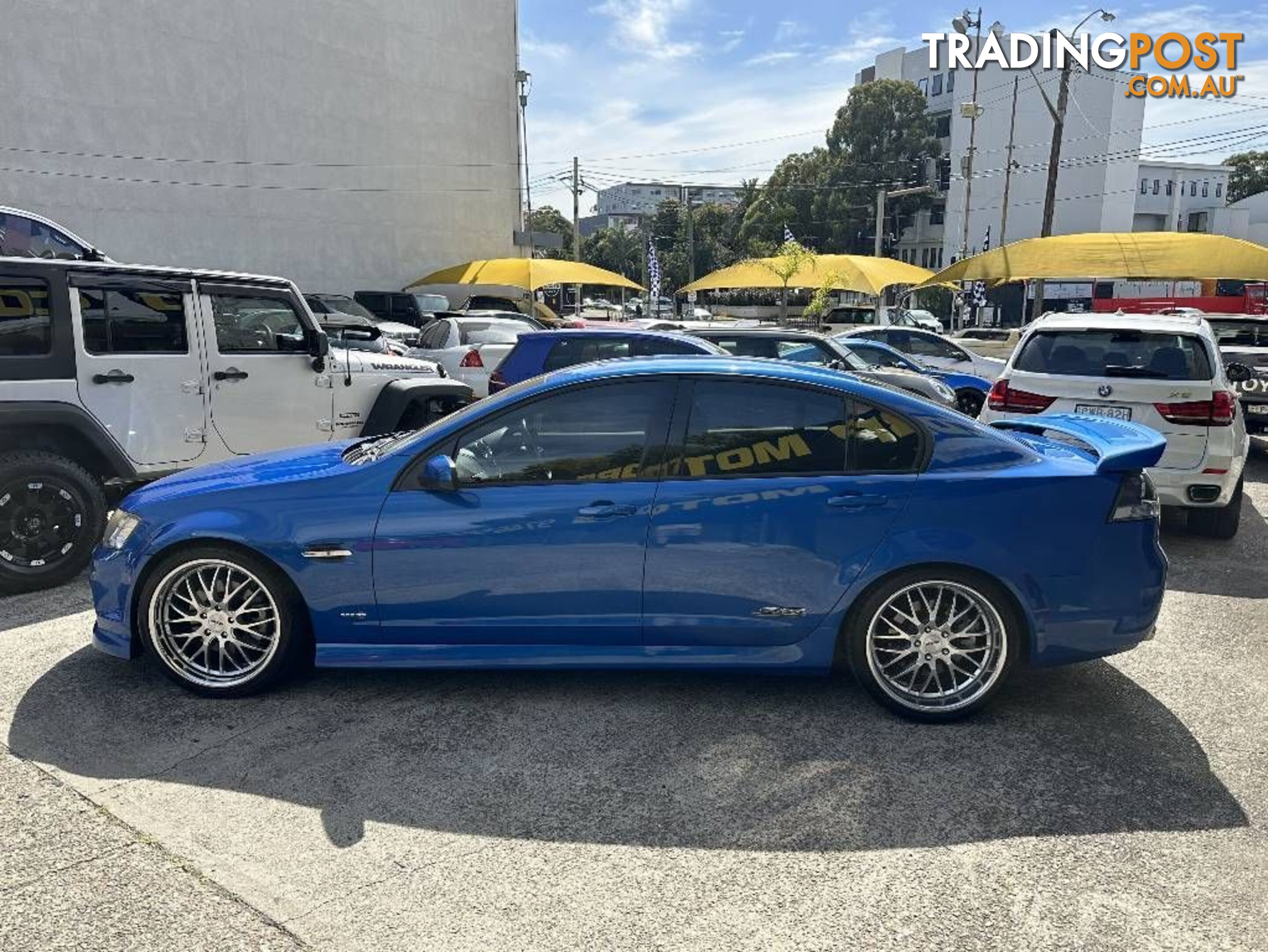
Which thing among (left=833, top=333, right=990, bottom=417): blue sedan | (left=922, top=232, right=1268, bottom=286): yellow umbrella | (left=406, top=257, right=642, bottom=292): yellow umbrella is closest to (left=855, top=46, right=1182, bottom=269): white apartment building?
(left=406, top=257, right=642, bottom=292): yellow umbrella

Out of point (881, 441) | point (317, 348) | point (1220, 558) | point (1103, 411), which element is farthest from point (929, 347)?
point (881, 441)

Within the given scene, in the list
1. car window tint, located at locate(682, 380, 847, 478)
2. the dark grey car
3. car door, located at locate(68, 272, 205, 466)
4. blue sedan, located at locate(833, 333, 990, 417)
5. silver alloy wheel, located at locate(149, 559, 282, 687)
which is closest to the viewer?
car window tint, located at locate(682, 380, 847, 478)

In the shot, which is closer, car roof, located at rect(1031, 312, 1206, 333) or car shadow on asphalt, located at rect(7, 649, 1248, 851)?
car shadow on asphalt, located at rect(7, 649, 1248, 851)

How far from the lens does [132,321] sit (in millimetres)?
6152

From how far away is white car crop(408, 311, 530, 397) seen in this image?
1238 centimetres

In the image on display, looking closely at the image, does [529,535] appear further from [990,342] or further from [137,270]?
[990,342]

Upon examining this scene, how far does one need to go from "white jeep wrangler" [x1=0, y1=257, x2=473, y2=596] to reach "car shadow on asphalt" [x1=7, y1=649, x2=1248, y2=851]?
1658 millimetres

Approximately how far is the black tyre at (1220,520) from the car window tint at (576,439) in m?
5.36

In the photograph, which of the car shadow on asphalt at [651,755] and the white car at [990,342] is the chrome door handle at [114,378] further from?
the white car at [990,342]

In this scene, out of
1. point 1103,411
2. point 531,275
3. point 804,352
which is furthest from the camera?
point 531,275

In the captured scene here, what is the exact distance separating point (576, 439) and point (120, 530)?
6.84 feet

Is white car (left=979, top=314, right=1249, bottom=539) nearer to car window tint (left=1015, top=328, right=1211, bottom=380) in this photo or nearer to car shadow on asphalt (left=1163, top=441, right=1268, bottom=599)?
car window tint (left=1015, top=328, right=1211, bottom=380)

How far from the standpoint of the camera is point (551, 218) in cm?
11106

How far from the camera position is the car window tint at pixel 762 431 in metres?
3.83
